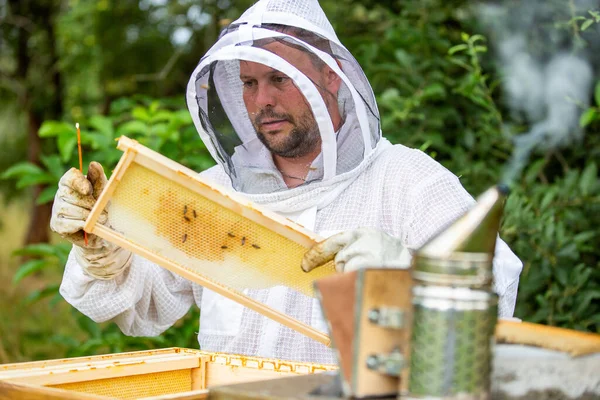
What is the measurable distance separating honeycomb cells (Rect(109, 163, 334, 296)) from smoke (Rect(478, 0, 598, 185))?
208cm

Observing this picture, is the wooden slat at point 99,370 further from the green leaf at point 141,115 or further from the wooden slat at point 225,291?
the green leaf at point 141,115

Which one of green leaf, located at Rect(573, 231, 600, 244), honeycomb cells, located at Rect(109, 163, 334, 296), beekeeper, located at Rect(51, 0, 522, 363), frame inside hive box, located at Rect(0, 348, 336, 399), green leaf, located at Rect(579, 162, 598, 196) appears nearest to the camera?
frame inside hive box, located at Rect(0, 348, 336, 399)

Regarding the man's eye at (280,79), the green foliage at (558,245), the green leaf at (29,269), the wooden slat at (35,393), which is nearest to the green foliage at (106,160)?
the green leaf at (29,269)

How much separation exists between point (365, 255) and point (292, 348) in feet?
2.57

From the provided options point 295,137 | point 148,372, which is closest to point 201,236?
point 148,372

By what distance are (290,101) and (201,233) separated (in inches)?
29.8

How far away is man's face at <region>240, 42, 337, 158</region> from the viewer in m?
2.46

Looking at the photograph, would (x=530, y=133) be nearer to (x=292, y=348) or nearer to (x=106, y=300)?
(x=292, y=348)

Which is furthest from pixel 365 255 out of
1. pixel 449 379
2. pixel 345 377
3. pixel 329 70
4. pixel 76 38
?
pixel 76 38

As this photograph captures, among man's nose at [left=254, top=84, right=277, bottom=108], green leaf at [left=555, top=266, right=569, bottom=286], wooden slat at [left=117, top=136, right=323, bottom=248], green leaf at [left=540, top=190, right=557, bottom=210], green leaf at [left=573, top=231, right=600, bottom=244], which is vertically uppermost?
man's nose at [left=254, top=84, right=277, bottom=108]

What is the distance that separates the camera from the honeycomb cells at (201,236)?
1.86m

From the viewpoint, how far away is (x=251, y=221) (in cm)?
184

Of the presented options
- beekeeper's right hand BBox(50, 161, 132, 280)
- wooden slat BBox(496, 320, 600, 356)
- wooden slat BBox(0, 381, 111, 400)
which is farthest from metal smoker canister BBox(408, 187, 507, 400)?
beekeeper's right hand BBox(50, 161, 132, 280)

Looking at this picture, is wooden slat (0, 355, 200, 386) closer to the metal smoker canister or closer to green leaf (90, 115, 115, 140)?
the metal smoker canister
